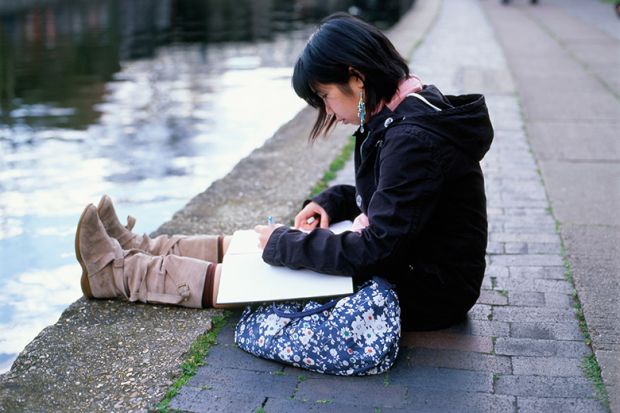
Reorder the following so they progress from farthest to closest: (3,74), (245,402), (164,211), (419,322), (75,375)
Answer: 1. (3,74)
2. (164,211)
3. (419,322)
4. (75,375)
5. (245,402)

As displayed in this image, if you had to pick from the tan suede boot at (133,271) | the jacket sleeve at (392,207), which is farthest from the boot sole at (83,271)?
the jacket sleeve at (392,207)

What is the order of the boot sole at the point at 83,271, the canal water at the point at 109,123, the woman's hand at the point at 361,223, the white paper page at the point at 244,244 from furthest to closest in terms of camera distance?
the canal water at the point at 109,123 → the boot sole at the point at 83,271 → the white paper page at the point at 244,244 → the woman's hand at the point at 361,223

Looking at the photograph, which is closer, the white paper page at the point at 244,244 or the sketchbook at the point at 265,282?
the sketchbook at the point at 265,282

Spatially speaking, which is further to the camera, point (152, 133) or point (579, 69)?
point (579, 69)

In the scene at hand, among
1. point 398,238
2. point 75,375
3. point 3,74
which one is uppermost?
point 398,238

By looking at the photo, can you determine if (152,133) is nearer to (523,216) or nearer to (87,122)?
(87,122)

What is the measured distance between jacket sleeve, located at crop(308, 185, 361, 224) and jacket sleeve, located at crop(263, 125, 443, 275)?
54cm

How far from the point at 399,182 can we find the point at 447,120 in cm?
27

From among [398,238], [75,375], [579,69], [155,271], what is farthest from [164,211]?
[579,69]

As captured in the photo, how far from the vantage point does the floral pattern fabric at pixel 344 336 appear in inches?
111

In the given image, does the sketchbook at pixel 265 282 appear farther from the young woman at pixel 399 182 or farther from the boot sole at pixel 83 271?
the boot sole at pixel 83 271

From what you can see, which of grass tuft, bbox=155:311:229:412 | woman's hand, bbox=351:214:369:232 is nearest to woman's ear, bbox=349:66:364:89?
woman's hand, bbox=351:214:369:232

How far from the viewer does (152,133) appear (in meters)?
7.38

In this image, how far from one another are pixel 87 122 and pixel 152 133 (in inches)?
30.0
